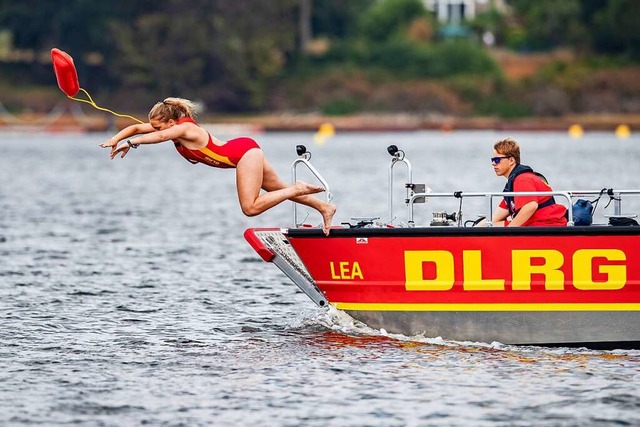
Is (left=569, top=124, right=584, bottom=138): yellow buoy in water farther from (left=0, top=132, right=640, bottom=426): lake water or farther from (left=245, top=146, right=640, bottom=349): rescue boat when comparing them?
(left=245, top=146, right=640, bottom=349): rescue boat

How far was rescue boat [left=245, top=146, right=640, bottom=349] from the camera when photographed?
44.1ft

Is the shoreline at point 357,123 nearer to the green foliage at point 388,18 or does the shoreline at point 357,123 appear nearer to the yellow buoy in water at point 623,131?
the yellow buoy in water at point 623,131

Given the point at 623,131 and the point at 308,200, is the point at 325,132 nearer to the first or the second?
the point at 623,131

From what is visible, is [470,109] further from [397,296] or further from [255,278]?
[397,296]

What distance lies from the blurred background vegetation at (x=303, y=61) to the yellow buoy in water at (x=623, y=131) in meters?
5.43

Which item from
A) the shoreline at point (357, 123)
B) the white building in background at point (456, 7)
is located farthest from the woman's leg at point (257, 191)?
the white building in background at point (456, 7)

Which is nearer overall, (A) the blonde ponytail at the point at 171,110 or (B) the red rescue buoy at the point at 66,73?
(B) the red rescue buoy at the point at 66,73

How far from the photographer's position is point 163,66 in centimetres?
11094

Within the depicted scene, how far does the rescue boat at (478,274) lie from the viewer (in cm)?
1344

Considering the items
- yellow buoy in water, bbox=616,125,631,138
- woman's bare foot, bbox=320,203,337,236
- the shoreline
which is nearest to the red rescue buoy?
woman's bare foot, bbox=320,203,337,236

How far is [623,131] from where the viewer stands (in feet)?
326

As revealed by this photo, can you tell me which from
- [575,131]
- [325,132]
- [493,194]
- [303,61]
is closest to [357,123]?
[325,132]

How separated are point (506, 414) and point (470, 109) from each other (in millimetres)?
99086

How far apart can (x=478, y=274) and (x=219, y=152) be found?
8.93 ft
